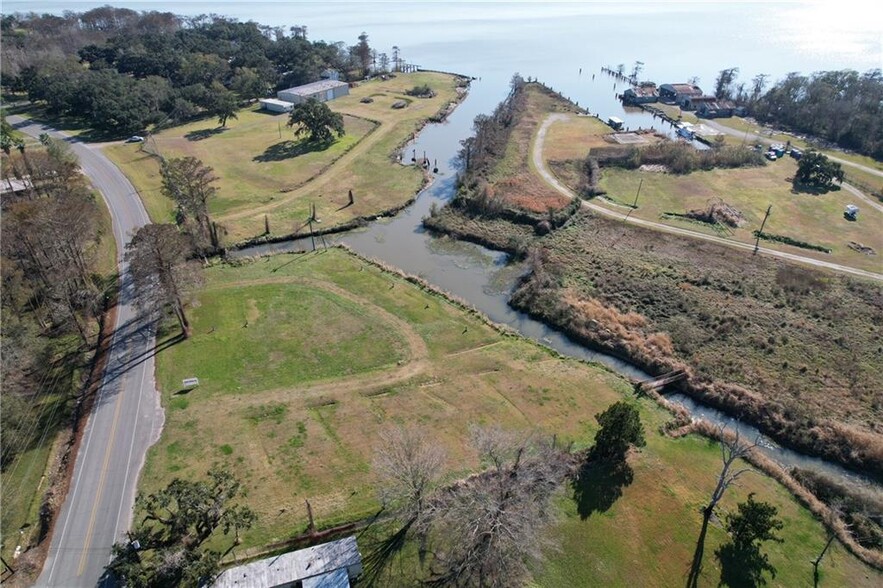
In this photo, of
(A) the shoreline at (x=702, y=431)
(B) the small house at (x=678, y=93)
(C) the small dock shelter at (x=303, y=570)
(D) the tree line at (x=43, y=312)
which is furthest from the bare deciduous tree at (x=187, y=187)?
(B) the small house at (x=678, y=93)

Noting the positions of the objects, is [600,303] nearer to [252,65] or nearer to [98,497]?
[98,497]

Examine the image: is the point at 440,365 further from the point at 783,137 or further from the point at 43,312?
the point at 783,137

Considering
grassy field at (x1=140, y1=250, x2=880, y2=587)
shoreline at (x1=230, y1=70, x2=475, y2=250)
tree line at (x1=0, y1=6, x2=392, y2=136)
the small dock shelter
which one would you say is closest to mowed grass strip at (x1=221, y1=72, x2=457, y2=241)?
shoreline at (x1=230, y1=70, x2=475, y2=250)

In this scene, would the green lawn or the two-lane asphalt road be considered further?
the green lawn

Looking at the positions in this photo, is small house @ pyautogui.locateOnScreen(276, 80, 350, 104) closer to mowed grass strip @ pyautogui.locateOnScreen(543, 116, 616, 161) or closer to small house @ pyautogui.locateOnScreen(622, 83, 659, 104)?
mowed grass strip @ pyautogui.locateOnScreen(543, 116, 616, 161)

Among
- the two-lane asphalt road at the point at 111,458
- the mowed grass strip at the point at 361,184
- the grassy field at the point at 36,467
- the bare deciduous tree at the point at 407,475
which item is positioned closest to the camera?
the two-lane asphalt road at the point at 111,458

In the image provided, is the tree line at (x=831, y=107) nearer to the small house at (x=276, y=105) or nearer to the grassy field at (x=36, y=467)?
the small house at (x=276, y=105)
